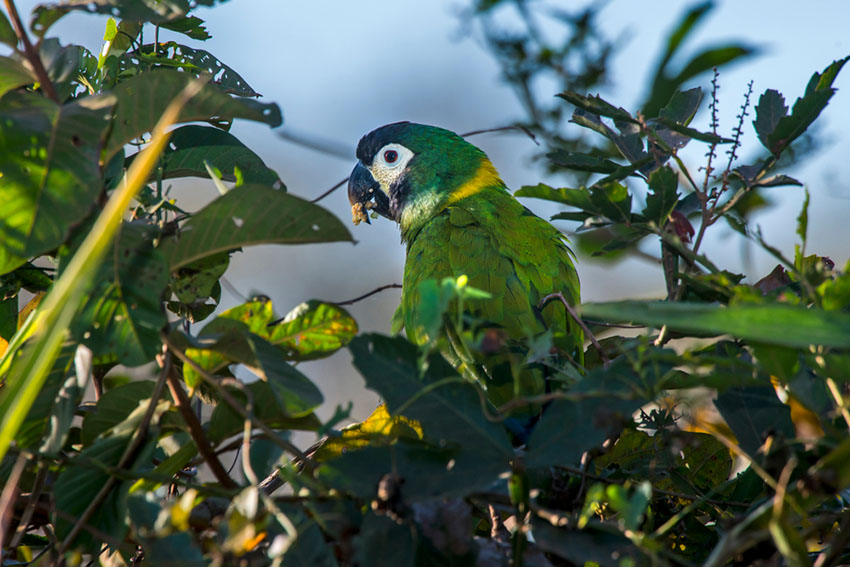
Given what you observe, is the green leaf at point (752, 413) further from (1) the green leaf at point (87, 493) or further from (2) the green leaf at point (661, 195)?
(1) the green leaf at point (87, 493)

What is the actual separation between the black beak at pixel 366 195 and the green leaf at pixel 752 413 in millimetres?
1966

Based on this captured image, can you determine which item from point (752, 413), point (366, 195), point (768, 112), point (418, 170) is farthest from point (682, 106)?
point (366, 195)

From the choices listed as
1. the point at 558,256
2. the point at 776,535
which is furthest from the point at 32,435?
the point at 558,256

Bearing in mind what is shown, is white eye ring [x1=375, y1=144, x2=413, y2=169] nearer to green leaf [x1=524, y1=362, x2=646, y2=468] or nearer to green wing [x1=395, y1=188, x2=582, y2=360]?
green wing [x1=395, y1=188, x2=582, y2=360]

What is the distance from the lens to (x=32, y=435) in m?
0.75

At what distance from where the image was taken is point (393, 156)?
8.63 feet

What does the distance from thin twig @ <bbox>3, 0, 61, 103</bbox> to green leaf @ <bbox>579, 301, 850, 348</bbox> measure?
2.06ft

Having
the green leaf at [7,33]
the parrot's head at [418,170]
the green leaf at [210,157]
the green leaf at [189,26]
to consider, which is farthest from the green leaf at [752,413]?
the parrot's head at [418,170]

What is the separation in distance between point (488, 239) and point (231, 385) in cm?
124

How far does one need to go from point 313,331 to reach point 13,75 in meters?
0.45

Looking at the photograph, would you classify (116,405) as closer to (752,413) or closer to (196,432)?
(196,432)

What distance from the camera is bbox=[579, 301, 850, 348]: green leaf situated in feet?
1.75

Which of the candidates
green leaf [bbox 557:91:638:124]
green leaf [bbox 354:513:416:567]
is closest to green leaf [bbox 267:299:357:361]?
green leaf [bbox 354:513:416:567]

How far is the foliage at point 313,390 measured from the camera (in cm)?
57
